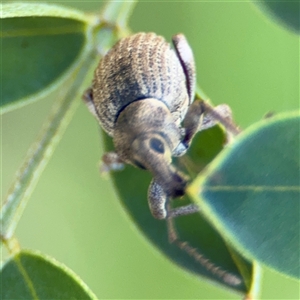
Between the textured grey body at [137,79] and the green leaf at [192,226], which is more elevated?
the textured grey body at [137,79]

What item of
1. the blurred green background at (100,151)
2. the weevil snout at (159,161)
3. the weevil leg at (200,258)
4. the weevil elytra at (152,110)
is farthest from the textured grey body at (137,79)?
the blurred green background at (100,151)

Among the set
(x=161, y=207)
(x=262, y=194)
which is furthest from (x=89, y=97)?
(x=262, y=194)

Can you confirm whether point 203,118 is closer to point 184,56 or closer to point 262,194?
point 184,56

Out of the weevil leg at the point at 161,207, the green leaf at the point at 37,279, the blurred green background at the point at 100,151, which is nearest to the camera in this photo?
the green leaf at the point at 37,279

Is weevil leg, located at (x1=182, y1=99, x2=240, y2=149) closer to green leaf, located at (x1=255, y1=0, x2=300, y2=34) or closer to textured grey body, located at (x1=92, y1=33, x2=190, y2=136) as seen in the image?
textured grey body, located at (x1=92, y1=33, x2=190, y2=136)

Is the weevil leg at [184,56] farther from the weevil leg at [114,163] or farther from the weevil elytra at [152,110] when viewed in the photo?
the weevil leg at [114,163]
